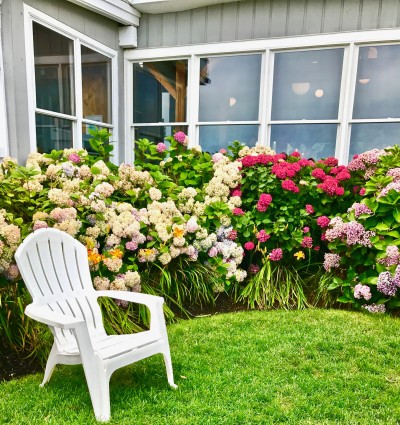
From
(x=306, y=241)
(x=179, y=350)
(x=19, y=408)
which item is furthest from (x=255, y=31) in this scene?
(x=19, y=408)

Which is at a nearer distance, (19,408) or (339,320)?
(19,408)

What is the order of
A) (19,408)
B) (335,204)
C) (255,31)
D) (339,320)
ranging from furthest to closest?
(255,31), (335,204), (339,320), (19,408)

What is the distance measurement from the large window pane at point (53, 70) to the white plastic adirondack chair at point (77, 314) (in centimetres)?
273

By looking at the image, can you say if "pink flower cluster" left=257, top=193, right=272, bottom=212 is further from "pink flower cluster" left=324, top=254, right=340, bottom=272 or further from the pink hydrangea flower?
"pink flower cluster" left=324, top=254, right=340, bottom=272

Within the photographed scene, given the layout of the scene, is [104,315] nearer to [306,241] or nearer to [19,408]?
[19,408]

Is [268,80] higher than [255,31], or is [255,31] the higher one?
[255,31]

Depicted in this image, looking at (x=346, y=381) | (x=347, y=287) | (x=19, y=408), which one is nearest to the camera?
(x=19, y=408)

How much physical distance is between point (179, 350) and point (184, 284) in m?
0.95

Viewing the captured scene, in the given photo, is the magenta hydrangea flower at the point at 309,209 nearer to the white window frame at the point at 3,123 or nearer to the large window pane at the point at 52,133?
the large window pane at the point at 52,133

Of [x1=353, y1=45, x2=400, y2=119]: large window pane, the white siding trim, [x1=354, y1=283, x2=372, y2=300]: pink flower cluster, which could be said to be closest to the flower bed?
[x1=354, y1=283, x2=372, y2=300]: pink flower cluster

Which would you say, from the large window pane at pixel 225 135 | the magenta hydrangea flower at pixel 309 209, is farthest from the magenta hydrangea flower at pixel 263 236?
the large window pane at pixel 225 135

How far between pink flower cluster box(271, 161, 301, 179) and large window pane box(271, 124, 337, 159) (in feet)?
5.10

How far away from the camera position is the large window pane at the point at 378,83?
15.5 feet

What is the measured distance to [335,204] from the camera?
153 inches
